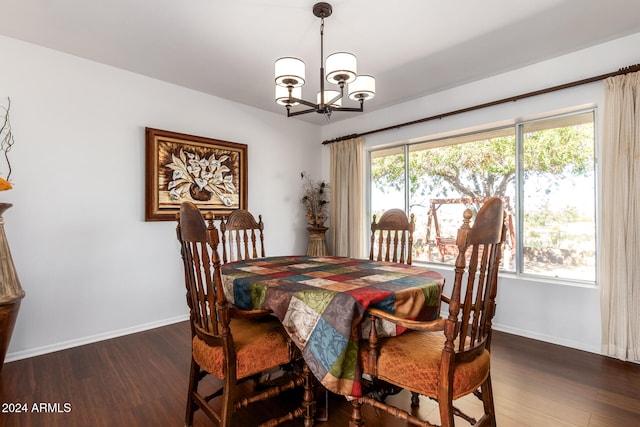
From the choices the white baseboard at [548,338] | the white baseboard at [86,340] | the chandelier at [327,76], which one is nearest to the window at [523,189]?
the white baseboard at [548,338]

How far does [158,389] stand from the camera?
208 centimetres

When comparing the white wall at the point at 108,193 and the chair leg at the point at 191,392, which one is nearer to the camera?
the chair leg at the point at 191,392

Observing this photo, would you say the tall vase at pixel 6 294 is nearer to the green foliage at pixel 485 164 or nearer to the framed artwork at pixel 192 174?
the framed artwork at pixel 192 174

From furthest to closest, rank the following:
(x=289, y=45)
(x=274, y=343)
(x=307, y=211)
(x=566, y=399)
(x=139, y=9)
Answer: (x=307, y=211)
(x=289, y=45)
(x=139, y=9)
(x=566, y=399)
(x=274, y=343)

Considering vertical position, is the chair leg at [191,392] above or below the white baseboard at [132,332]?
above

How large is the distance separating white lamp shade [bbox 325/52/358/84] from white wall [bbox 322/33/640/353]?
5.81 ft

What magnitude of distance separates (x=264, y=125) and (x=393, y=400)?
11.3ft

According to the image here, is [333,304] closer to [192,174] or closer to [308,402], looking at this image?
[308,402]

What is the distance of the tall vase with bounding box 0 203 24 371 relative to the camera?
2.06m

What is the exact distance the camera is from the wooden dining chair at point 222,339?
55.1 inches

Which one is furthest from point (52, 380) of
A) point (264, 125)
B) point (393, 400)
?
point (264, 125)

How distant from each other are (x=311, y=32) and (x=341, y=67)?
0.77 meters

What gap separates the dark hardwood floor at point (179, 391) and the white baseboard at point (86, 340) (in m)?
0.07

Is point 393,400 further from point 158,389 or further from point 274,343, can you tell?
point 158,389
